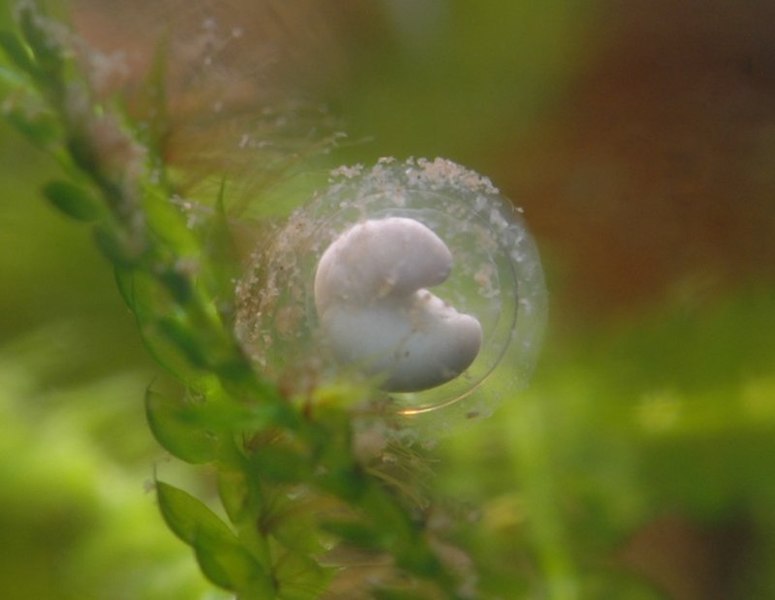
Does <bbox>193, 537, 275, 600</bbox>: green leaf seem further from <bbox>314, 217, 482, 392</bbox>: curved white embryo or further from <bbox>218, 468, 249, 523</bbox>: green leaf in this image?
<bbox>314, 217, 482, 392</bbox>: curved white embryo

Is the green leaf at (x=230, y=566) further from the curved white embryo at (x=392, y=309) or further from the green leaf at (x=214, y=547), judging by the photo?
the curved white embryo at (x=392, y=309)

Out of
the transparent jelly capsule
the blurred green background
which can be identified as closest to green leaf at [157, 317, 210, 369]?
the transparent jelly capsule

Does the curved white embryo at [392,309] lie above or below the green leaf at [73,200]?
above

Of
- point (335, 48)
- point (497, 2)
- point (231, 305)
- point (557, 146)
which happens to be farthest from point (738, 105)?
point (231, 305)

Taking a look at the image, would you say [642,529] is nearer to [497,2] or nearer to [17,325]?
[497,2]

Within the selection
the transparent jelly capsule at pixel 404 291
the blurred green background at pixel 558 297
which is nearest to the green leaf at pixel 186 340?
the transparent jelly capsule at pixel 404 291


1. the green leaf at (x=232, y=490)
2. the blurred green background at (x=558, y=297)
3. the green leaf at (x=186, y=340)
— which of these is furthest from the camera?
the blurred green background at (x=558, y=297)
